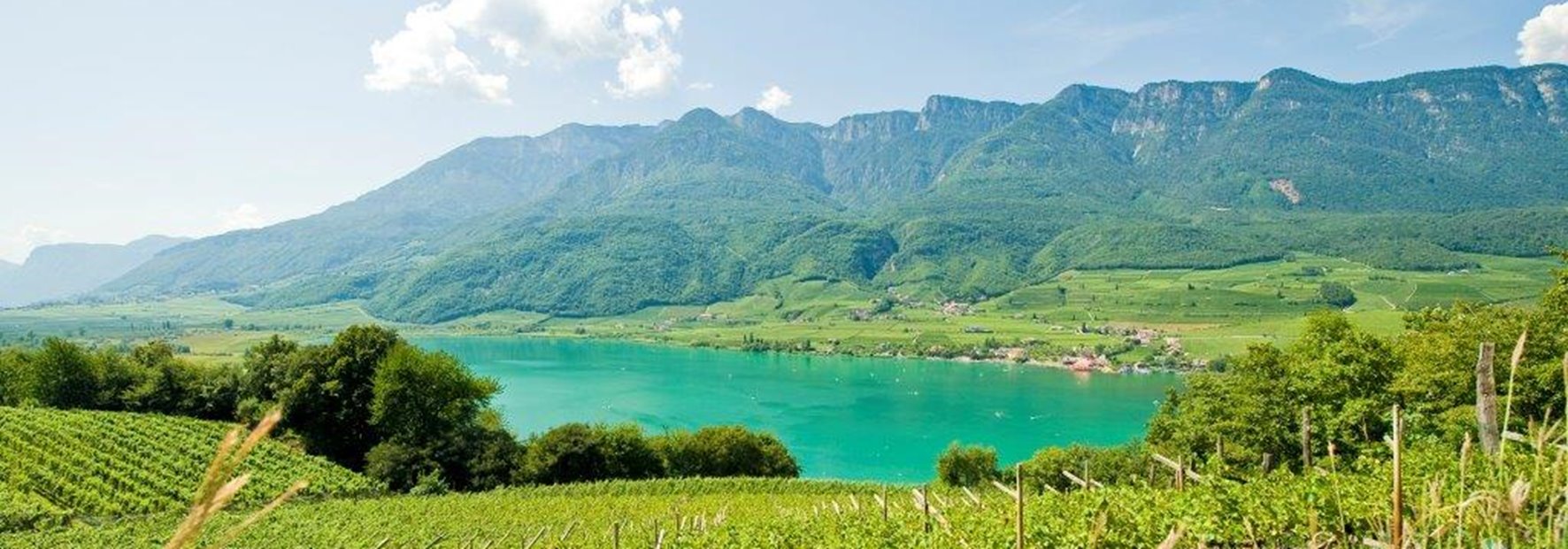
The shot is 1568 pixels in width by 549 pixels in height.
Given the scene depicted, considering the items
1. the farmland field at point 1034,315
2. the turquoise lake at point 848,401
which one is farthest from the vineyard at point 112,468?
the farmland field at point 1034,315

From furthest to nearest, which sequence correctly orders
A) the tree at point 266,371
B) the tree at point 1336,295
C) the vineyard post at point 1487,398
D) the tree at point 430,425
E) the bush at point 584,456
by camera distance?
the tree at point 1336,295 < the tree at point 266,371 < the bush at point 584,456 < the tree at point 430,425 < the vineyard post at point 1487,398

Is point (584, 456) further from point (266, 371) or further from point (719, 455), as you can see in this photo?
point (266, 371)

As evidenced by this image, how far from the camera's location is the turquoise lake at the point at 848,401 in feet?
201

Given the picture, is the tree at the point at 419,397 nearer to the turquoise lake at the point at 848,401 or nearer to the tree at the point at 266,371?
the tree at the point at 266,371

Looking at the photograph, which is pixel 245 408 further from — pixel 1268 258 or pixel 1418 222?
pixel 1418 222

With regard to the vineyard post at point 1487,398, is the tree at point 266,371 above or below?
below

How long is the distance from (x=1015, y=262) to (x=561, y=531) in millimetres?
181804

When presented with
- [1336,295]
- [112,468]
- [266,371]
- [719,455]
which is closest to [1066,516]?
[719,455]

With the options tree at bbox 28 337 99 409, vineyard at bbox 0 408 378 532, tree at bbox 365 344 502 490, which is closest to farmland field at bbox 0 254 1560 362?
tree at bbox 28 337 99 409

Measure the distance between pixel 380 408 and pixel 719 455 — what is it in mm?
15700

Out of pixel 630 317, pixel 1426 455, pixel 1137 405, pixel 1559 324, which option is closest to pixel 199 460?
pixel 1426 455

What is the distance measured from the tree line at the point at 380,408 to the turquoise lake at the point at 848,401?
16.7 metres

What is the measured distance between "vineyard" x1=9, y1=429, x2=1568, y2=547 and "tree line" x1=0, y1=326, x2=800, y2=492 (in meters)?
4.74

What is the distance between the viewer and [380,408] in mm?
36781
